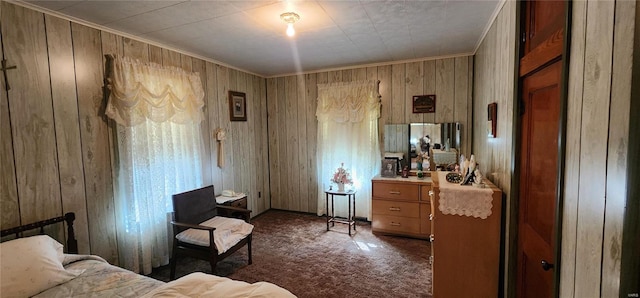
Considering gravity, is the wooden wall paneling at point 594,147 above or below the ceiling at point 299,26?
below

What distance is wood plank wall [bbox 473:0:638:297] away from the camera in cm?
76

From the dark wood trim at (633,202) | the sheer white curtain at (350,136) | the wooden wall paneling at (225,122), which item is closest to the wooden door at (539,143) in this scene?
the dark wood trim at (633,202)

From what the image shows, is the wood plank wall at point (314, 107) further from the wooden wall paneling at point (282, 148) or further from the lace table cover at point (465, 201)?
the lace table cover at point (465, 201)

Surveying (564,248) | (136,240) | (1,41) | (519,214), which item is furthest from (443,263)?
(1,41)

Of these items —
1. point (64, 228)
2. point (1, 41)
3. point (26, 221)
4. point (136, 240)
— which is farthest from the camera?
point (136, 240)

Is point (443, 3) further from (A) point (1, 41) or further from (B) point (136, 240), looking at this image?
(B) point (136, 240)

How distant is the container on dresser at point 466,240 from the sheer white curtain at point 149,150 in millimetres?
2920

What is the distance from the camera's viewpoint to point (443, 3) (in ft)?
7.13

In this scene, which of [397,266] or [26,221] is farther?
[397,266]

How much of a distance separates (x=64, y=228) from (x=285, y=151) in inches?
126

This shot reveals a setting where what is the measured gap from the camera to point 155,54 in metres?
Answer: 3.04

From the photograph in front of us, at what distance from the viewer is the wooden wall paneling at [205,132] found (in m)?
3.63

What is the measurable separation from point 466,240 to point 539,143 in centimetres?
95

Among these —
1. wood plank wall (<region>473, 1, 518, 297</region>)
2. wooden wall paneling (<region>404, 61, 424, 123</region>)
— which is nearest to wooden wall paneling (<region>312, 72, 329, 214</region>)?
wooden wall paneling (<region>404, 61, 424, 123</region>)
